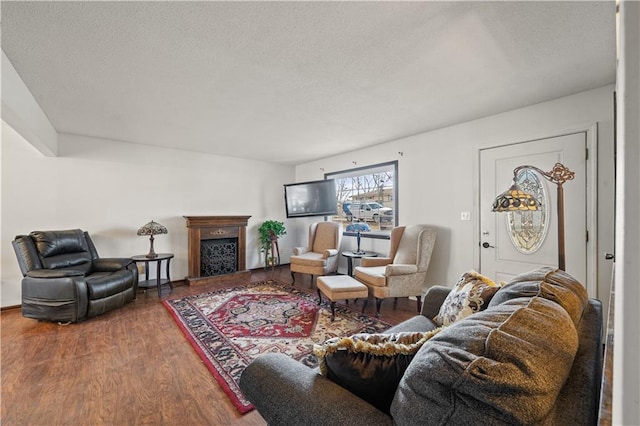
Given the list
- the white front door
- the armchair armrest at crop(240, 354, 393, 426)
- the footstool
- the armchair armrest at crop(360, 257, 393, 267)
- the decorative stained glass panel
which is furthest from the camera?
the armchair armrest at crop(360, 257, 393, 267)

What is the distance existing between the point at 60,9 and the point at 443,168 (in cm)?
381

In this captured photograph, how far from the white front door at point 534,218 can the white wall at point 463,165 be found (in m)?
0.11

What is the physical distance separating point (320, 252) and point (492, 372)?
14.6 ft

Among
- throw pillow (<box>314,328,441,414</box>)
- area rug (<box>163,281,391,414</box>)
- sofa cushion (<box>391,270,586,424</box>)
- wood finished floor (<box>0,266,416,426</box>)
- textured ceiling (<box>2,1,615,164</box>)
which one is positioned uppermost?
textured ceiling (<box>2,1,615,164</box>)

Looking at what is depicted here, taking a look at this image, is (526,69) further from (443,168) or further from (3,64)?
(3,64)

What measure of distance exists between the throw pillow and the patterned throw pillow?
0.63 meters

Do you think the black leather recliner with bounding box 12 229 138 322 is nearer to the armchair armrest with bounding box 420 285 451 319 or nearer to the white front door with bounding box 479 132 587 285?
the armchair armrest with bounding box 420 285 451 319

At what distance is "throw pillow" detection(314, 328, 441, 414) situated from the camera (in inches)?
36.6

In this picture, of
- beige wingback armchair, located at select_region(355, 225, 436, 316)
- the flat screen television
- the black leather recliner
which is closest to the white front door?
beige wingback armchair, located at select_region(355, 225, 436, 316)

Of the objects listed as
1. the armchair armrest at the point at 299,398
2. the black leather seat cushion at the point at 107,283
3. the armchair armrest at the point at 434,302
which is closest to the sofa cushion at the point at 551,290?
the armchair armrest at the point at 299,398

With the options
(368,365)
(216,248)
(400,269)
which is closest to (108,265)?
(216,248)

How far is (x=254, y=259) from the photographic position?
5.72 m

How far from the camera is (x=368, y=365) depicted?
0.96 meters

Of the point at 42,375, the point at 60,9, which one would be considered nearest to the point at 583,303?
the point at 60,9
